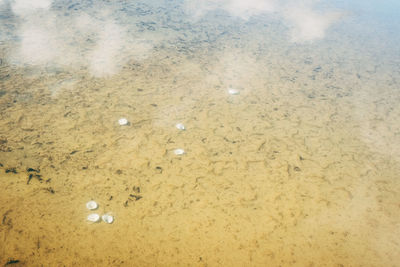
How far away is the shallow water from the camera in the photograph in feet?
11.1

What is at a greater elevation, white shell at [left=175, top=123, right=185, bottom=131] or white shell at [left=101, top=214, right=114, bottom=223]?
white shell at [left=101, top=214, right=114, bottom=223]

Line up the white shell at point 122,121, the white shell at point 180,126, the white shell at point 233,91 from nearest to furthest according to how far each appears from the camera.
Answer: the white shell at point 122,121
the white shell at point 180,126
the white shell at point 233,91

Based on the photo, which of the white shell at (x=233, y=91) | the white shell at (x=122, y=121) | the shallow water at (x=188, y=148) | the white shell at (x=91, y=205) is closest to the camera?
the shallow water at (x=188, y=148)

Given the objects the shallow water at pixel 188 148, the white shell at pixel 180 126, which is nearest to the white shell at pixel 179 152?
the shallow water at pixel 188 148

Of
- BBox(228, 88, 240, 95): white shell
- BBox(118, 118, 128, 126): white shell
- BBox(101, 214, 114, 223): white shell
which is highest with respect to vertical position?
BBox(118, 118, 128, 126): white shell

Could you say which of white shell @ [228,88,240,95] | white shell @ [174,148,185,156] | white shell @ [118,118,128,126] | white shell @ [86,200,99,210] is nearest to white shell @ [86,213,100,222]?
white shell @ [86,200,99,210]

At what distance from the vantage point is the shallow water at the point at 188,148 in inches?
133

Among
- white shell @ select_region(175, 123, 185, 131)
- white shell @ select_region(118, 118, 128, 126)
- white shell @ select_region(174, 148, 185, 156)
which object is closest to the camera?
white shell @ select_region(174, 148, 185, 156)

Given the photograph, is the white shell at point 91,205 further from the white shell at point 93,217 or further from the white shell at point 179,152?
the white shell at point 179,152

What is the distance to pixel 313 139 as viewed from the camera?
17.5 feet

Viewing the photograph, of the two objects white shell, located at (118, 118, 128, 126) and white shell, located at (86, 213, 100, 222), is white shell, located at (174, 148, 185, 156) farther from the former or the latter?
white shell, located at (86, 213, 100, 222)

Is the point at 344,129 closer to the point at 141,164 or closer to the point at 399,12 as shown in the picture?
the point at 141,164

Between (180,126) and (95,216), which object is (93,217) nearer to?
(95,216)

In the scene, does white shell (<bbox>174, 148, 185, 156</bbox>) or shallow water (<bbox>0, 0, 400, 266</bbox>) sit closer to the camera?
shallow water (<bbox>0, 0, 400, 266</bbox>)
